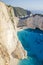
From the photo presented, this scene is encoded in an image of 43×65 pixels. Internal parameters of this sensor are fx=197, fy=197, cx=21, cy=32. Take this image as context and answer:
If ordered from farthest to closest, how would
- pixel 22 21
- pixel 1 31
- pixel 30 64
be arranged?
pixel 22 21
pixel 30 64
pixel 1 31

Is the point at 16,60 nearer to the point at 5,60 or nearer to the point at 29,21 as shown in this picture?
the point at 5,60

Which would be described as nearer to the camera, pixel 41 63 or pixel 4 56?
pixel 4 56

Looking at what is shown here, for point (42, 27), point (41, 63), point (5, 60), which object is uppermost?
point (5, 60)

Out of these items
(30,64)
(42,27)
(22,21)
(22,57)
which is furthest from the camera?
(22,21)

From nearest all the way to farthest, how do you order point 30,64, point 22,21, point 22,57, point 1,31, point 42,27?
point 1,31 → point 30,64 → point 22,57 → point 42,27 → point 22,21

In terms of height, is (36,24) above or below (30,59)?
below

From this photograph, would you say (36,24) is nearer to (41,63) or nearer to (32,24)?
(32,24)

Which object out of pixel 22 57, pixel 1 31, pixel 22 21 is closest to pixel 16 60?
pixel 22 57

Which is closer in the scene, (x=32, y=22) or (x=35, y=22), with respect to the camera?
(x=35, y=22)

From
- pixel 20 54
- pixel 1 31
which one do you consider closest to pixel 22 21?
pixel 20 54
